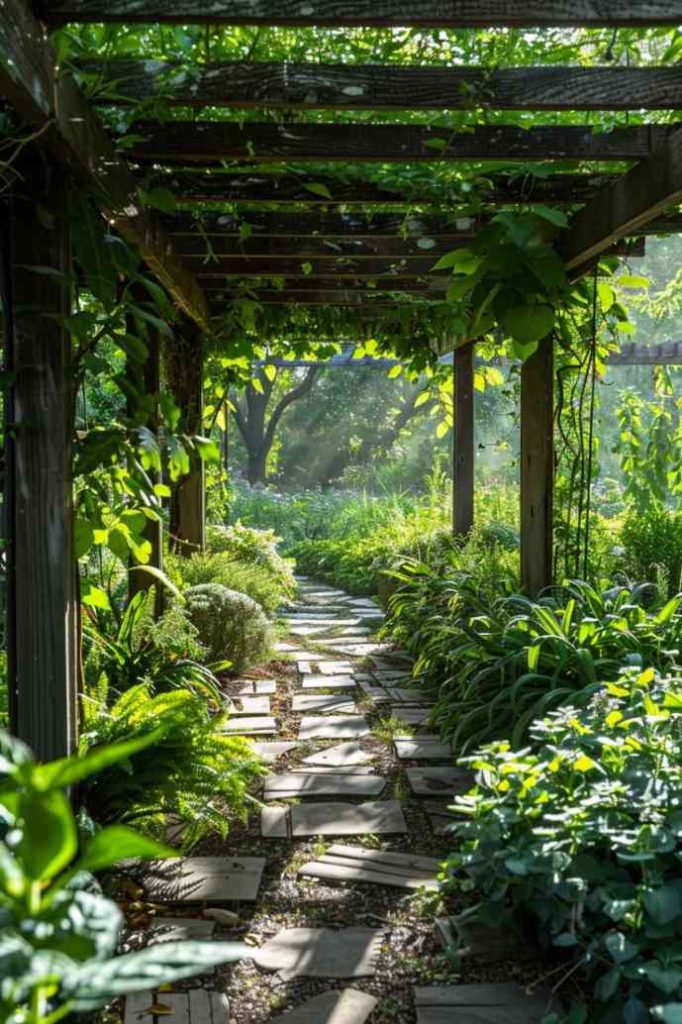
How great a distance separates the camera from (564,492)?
5.34m

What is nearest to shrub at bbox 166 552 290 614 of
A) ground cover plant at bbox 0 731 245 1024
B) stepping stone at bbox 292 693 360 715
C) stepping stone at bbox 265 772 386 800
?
stepping stone at bbox 292 693 360 715

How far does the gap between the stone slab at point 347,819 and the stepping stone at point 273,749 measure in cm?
59

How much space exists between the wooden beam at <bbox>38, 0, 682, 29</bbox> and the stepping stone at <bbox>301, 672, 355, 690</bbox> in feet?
12.6

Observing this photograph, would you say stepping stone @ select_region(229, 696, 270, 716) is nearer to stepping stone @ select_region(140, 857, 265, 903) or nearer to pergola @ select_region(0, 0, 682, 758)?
stepping stone @ select_region(140, 857, 265, 903)

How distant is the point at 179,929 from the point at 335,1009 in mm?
508

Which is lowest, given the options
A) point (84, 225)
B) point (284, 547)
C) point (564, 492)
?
point (284, 547)

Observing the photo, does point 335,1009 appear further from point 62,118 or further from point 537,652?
point 62,118

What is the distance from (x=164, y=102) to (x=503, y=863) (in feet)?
7.08

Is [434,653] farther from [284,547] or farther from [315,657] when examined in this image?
[284,547]

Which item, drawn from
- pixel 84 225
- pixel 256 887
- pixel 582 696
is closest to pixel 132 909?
pixel 256 887

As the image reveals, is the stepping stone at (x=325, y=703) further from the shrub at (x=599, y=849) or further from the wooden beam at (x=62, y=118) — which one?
the wooden beam at (x=62, y=118)

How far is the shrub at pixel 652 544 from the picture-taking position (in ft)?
19.2

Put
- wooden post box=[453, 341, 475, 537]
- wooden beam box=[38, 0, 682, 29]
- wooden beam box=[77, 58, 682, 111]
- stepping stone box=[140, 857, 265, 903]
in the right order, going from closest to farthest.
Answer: wooden beam box=[38, 0, 682, 29], wooden beam box=[77, 58, 682, 111], stepping stone box=[140, 857, 265, 903], wooden post box=[453, 341, 475, 537]

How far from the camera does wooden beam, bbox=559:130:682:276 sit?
113 inches
